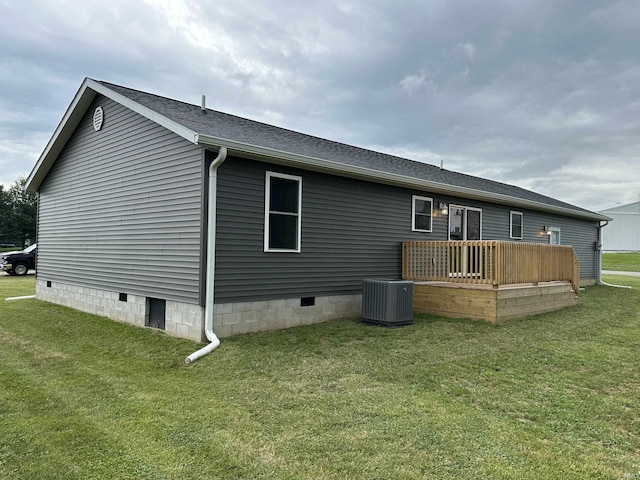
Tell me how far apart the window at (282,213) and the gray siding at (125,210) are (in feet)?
3.71

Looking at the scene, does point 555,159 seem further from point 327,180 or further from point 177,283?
point 177,283

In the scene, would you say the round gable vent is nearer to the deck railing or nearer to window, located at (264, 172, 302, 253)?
window, located at (264, 172, 302, 253)

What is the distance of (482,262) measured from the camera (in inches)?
309

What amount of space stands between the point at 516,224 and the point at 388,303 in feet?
24.4

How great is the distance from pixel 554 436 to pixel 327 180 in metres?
5.39

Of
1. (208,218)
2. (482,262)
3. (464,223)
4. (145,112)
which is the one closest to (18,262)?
(145,112)

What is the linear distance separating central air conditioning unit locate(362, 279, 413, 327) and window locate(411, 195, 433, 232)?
2.52 m

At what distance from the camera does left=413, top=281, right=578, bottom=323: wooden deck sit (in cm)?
753

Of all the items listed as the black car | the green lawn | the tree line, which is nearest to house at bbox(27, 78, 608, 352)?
the black car

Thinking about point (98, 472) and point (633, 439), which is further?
point (633, 439)

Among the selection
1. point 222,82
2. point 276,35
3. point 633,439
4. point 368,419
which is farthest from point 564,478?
point 222,82

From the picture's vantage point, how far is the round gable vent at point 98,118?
852 centimetres

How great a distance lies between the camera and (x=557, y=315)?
8.45 m

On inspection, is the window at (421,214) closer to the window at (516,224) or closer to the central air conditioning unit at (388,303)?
the central air conditioning unit at (388,303)
